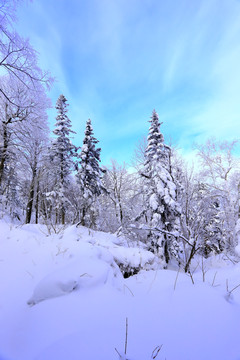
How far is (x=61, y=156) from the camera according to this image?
1580 centimetres

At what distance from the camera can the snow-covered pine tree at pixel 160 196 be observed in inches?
366

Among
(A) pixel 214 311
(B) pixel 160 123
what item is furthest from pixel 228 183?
(A) pixel 214 311

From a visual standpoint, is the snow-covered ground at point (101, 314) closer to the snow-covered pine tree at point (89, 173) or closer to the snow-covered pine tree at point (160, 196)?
the snow-covered pine tree at point (160, 196)

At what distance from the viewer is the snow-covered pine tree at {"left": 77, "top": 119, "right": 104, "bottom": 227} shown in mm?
14812

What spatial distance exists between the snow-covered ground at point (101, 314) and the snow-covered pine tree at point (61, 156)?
1319 cm

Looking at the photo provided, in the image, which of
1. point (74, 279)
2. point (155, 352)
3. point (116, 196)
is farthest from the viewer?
point (116, 196)

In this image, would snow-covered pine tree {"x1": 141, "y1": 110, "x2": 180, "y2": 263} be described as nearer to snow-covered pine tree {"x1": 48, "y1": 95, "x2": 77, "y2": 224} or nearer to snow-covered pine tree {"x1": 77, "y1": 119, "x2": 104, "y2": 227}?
snow-covered pine tree {"x1": 77, "y1": 119, "x2": 104, "y2": 227}

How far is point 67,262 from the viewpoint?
2297mm

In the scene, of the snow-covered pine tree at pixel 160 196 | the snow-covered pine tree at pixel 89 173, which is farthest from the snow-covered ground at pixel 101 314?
the snow-covered pine tree at pixel 89 173

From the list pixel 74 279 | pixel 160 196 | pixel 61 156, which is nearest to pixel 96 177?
pixel 61 156

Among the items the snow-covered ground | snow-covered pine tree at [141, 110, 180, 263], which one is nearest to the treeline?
snow-covered pine tree at [141, 110, 180, 263]

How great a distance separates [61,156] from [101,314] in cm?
1575

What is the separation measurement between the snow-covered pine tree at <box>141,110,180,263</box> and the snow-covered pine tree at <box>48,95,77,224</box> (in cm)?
863

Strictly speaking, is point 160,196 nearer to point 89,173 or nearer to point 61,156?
point 89,173
